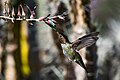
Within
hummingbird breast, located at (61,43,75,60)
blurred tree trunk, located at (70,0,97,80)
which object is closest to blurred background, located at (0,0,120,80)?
blurred tree trunk, located at (70,0,97,80)

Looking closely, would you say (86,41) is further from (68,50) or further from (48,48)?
(48,48)

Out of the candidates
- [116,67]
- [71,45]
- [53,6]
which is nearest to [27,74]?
[116,67]

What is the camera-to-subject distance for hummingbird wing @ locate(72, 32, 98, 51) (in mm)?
637

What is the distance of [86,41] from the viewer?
2.14 feet

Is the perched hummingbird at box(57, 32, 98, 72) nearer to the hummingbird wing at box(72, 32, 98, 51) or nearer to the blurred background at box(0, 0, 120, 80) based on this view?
the hummingbird wing at box(72, 32, 98, 51)

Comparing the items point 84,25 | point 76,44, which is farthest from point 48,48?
point 76,44

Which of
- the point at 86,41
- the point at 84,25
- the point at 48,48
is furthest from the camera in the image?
the point at 48,48

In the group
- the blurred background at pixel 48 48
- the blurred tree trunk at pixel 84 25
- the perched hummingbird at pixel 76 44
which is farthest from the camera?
the blurred background at pixel 48 48

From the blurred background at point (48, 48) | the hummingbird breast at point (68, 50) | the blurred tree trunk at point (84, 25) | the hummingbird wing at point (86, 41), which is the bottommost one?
the blurred background at point (48, 48)

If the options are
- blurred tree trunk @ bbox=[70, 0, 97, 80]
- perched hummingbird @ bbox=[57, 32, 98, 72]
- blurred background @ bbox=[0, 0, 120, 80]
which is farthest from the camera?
blurred background @ bbox=[0, 0, 120, 80]

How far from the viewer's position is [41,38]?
2531mm

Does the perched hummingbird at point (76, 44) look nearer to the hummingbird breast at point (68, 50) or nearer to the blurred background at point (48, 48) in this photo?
the hummingbird breast at point (68, 50)

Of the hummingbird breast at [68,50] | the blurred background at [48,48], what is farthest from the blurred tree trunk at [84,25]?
the hummingbird breast at [68,50]

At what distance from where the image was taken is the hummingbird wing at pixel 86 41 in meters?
0.64
